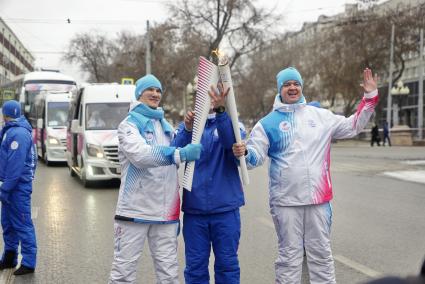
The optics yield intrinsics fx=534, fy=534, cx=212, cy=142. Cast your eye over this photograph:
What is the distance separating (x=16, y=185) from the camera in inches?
211

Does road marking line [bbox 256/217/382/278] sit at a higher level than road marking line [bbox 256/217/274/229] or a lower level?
lower

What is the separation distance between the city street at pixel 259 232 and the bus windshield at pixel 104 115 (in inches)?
59.1

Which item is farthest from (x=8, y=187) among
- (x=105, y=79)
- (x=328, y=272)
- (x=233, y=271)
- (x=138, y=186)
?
(x=105, y=79)

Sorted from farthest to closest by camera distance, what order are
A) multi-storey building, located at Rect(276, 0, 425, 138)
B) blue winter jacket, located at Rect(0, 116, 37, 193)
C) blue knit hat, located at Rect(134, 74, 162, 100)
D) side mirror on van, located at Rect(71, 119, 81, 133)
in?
multi-storey building, located at Rect(276, 0, 425, 138) < side mirror on van, located at Rect(71, 119, 81, 133) < blue winter jacket, located at Rect(0, 116, 37, 193) < blue knit hat, located at Rect(134, 74, 162, 100)

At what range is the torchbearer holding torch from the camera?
401cm

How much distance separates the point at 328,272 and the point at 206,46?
3943 centimetres

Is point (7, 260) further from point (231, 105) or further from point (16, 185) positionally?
point (231, 105)

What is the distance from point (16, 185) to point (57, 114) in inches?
581

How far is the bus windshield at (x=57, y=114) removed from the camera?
19359 mm

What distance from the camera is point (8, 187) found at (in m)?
5.27

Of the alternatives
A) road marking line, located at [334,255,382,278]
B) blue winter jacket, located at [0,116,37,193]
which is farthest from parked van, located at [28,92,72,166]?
road marking line, located at [334,255,382,278]

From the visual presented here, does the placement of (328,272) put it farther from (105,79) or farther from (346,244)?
(105,79)

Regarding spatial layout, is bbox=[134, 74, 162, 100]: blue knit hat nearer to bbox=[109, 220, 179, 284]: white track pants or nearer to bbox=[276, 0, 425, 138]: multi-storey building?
bbox=[109, 220, 179, 284]: white track pants

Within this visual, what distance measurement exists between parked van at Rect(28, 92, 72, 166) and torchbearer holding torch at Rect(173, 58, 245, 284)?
1526 cm
